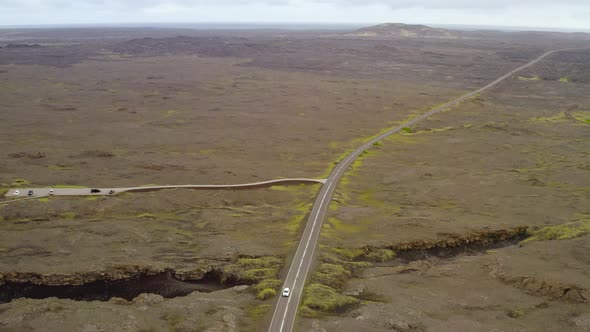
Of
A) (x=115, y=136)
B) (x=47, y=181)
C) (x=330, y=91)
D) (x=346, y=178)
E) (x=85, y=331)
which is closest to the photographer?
(x=85, y=331)

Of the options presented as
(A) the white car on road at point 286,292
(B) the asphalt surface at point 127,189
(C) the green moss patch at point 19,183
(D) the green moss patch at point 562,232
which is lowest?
(A) the white car on road at point 286,292

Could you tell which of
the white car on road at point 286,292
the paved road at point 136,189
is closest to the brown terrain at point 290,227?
the white car on road at point 286,292

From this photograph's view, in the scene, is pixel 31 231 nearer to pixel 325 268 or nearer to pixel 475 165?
pixel 325 268

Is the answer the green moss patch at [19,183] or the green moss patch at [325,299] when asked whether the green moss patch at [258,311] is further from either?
the green moss patch at [19,183]

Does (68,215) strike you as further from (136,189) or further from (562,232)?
(562,232)

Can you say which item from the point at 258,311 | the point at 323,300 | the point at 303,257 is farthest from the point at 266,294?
the point at 303,257

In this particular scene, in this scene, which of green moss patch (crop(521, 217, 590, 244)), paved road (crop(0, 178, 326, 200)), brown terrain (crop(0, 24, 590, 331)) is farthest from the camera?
paved road (crop(0, 178, 326, 200))

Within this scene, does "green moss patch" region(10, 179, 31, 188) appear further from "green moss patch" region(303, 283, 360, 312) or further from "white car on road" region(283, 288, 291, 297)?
"green moss patch" region(303, 283, 360, 312)

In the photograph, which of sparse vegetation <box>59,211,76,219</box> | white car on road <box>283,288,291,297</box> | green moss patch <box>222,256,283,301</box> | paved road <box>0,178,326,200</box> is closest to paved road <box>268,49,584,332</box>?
white car on road <box>283,288,291,297</box>

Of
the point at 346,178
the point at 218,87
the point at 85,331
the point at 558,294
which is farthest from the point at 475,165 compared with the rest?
the point at 218,87

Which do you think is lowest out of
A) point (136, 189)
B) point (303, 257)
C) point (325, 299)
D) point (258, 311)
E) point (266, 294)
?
point (258, 311)

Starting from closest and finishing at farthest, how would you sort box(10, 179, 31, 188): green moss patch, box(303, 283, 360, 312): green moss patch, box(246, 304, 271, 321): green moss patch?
box(246, 304, 271, 321): green moss patch < box(303, 283, 360, 312): green moss patch < box(10, 179, 31, 188): green moss patch
